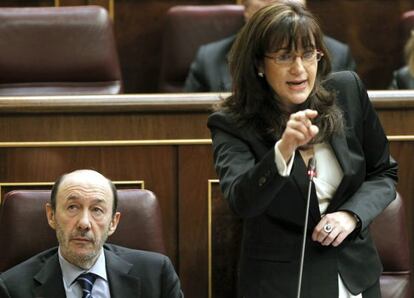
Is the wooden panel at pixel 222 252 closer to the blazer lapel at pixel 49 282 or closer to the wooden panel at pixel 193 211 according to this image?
the wooden panel at pixel 193 211

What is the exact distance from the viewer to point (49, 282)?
1.08 m

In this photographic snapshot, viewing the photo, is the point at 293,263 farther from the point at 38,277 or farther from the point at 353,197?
the point at 38,277

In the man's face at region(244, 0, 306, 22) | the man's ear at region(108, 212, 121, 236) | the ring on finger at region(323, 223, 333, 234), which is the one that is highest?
the ring on finger at region(323, 223, 333, 234)

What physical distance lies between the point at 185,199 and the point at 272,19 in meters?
0.42

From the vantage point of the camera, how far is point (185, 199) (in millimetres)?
1312

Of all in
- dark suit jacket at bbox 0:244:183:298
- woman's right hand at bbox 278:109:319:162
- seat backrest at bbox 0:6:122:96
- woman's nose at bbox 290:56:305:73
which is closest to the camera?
woman's right hand at bbox 278:109:319:162

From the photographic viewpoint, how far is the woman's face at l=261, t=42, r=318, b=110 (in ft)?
3.15

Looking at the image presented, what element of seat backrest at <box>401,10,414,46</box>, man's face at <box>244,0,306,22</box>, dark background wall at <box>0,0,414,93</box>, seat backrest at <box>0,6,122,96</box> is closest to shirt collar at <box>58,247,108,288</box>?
seat backrest at <box>0,6,122,96</box>

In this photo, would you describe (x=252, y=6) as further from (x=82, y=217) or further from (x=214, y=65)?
(x=82, y=217)

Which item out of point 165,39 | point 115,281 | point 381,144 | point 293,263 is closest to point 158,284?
point 115,281

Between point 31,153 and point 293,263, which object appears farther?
point 31,153

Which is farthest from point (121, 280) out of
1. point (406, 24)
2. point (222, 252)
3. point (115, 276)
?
point (406, 24)

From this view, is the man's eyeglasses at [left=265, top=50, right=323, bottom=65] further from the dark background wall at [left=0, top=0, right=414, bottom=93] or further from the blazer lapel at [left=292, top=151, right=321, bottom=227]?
the dark background wall at [left=0, top=0, right=414, bottom=93]

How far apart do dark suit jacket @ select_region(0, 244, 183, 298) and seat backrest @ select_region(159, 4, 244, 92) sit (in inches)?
31.0
